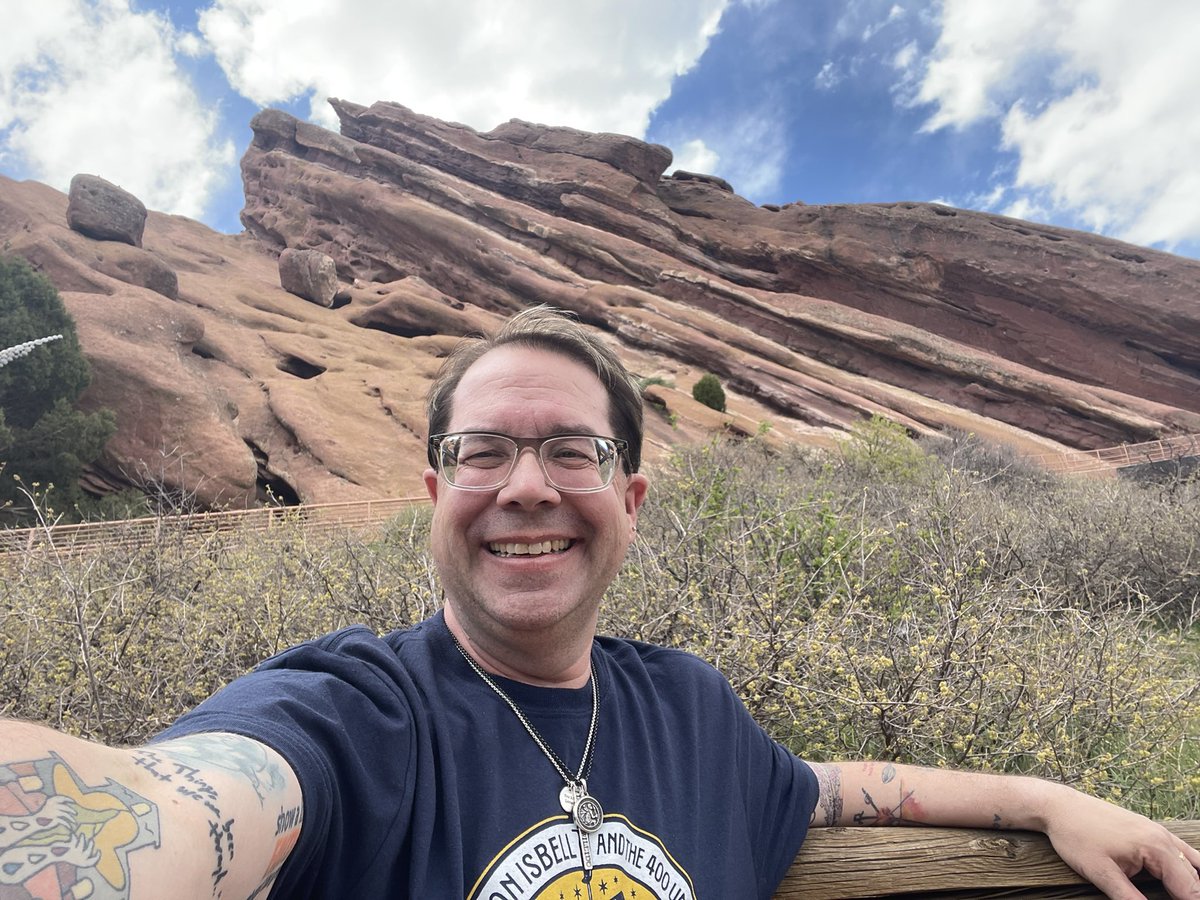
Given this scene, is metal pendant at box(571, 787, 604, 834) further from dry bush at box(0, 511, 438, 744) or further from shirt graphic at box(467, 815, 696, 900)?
dry bush at box(0, 511, 438, 744)

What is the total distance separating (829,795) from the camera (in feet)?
4.86

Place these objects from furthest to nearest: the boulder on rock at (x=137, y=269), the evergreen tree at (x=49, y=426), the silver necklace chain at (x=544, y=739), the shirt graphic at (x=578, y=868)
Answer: the boulder on rock at (x=137, y=269) < the evergreen tree at (x=49, y=426) < the silver necklace chain at (x=544, y=739) < the shirt graphic at (x=578, y=868)

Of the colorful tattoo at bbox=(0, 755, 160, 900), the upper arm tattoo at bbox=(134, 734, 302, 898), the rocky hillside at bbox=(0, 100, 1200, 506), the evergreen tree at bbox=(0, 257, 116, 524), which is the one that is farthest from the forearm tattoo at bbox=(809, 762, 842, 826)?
the evergreen tree at bbox=(0, 257, 116, 524)

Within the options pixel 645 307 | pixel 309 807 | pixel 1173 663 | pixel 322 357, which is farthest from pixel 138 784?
pixel 645 307

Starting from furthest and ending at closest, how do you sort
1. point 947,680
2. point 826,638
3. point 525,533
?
point 826,638
point 947,680
point 525,533

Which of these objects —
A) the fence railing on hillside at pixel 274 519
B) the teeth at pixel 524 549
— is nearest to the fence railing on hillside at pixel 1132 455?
the fence railing on hillside at pixel 274 519

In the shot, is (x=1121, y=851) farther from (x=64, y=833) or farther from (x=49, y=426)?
(x=49, y=426)

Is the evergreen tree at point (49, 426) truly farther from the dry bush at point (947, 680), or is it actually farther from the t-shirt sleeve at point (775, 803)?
the t-shirt sleeve at point (775, 803)

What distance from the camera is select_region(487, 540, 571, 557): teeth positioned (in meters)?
1.28

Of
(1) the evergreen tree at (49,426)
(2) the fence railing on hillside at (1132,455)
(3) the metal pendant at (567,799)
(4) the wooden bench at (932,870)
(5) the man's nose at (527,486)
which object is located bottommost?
(4) the wooden bench at (932,870)

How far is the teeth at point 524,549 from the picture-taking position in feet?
4.19

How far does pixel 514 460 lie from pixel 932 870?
119 cm

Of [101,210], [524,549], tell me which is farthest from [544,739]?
[101,210]

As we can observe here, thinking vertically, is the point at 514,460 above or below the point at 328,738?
above
